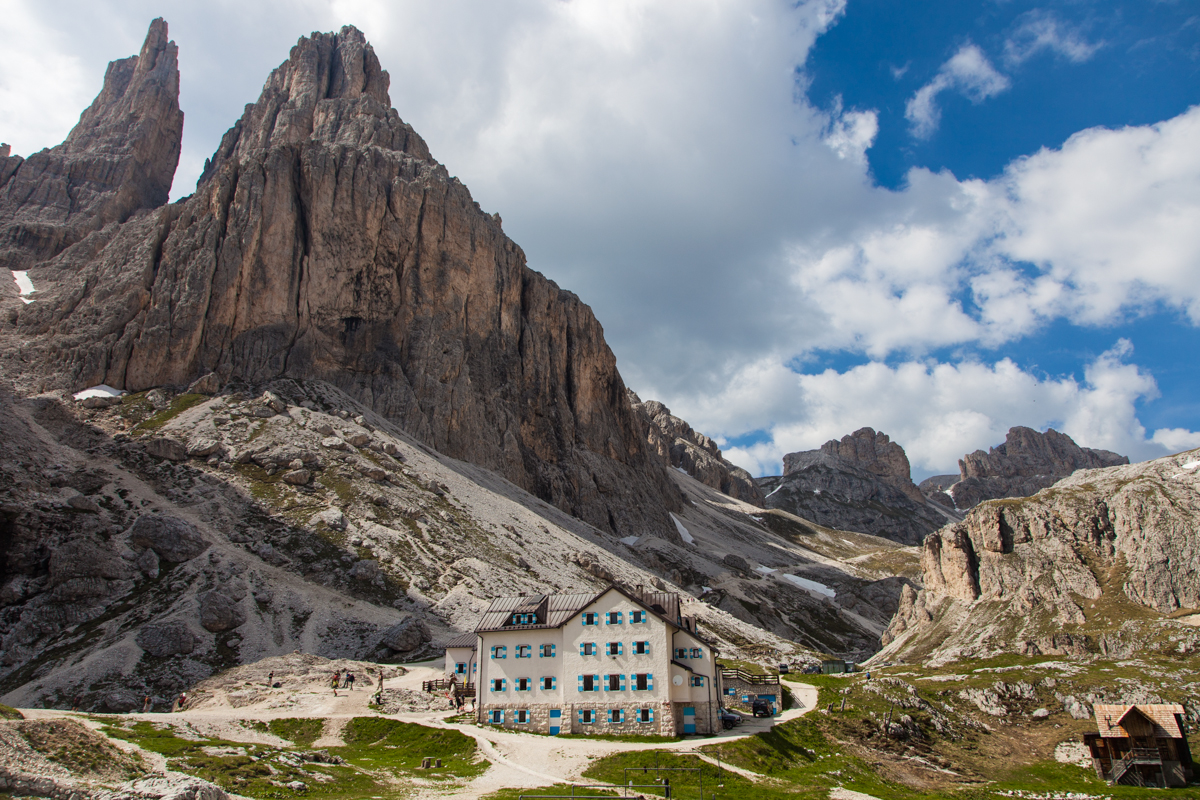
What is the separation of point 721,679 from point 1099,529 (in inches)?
2384

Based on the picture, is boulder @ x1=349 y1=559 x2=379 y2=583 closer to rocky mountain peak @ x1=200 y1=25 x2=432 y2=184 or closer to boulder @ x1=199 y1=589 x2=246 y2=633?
boulder @ x1=199 y1=589 x2=246 y2=633

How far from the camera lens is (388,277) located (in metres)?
135

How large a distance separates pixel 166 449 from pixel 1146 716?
343 ft

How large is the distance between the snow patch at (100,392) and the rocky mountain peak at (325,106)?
7520cm

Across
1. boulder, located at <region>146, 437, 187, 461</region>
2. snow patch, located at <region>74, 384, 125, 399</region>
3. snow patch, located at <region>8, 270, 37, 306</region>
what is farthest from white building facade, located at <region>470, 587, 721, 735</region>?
snow patch, located at <region>8, 270, 37, 306</region>

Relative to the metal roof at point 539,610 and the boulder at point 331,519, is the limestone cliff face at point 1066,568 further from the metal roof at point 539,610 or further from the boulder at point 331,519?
the boulder at point 331,519

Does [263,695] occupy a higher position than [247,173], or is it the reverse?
[247,173]

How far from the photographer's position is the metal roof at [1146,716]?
44000 millimetres

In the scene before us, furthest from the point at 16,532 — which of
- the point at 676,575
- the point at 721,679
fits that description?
the point at 676,575

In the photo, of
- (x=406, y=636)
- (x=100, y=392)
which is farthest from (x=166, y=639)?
(x=100, y=392)

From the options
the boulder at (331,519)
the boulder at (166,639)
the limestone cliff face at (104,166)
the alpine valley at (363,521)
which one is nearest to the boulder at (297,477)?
the alpine valley at (363,521)

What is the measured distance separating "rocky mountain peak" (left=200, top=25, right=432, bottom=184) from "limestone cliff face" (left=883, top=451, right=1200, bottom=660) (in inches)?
5500

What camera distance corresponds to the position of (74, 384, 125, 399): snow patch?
103m

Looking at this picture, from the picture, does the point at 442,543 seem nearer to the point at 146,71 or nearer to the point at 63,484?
the point at 63,484
